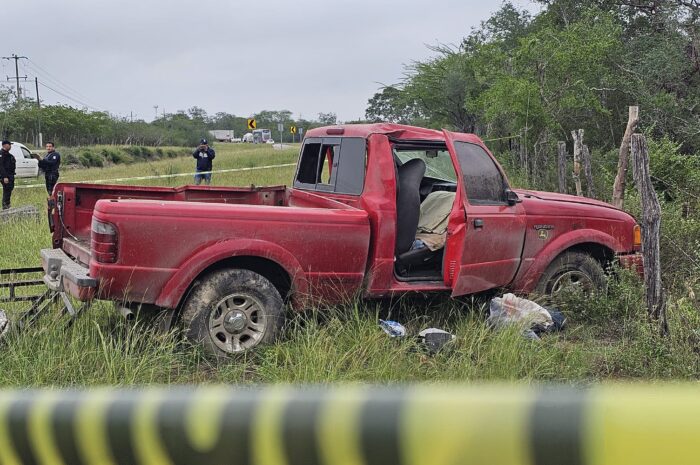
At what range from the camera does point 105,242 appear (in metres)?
4.66

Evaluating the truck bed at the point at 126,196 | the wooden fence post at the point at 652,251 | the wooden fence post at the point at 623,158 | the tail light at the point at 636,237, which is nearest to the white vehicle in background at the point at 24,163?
the truck bed at the point at 126,196

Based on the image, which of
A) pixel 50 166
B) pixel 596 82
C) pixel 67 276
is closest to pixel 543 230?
pixel 67 276

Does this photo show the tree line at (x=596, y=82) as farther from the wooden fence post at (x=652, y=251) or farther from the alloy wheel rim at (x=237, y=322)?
the alloy wheel rim at (x=237, y=322)

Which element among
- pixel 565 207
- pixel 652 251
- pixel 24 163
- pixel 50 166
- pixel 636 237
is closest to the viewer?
pixel 652 251

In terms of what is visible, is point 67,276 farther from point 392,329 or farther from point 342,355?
point 392,329

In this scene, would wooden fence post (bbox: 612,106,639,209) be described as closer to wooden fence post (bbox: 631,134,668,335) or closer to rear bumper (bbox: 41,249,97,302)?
wooden fence post (bbox: 631,134,668,335)

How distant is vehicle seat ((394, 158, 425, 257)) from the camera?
5754 millimetres

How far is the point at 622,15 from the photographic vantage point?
19.3m

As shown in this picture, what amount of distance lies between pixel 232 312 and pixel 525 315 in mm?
2286

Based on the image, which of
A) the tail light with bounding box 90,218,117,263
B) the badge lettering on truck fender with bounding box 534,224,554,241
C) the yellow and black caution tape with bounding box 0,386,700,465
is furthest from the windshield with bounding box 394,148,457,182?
the yellow and black caution tape with bounding box 0,386,700,465

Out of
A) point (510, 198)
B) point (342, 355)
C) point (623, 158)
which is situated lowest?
point (342, 355)

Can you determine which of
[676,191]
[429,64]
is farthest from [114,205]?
[429,64]

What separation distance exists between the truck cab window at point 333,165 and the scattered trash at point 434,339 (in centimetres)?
126

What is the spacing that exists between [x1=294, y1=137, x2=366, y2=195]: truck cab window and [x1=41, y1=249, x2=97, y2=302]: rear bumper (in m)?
2.14
